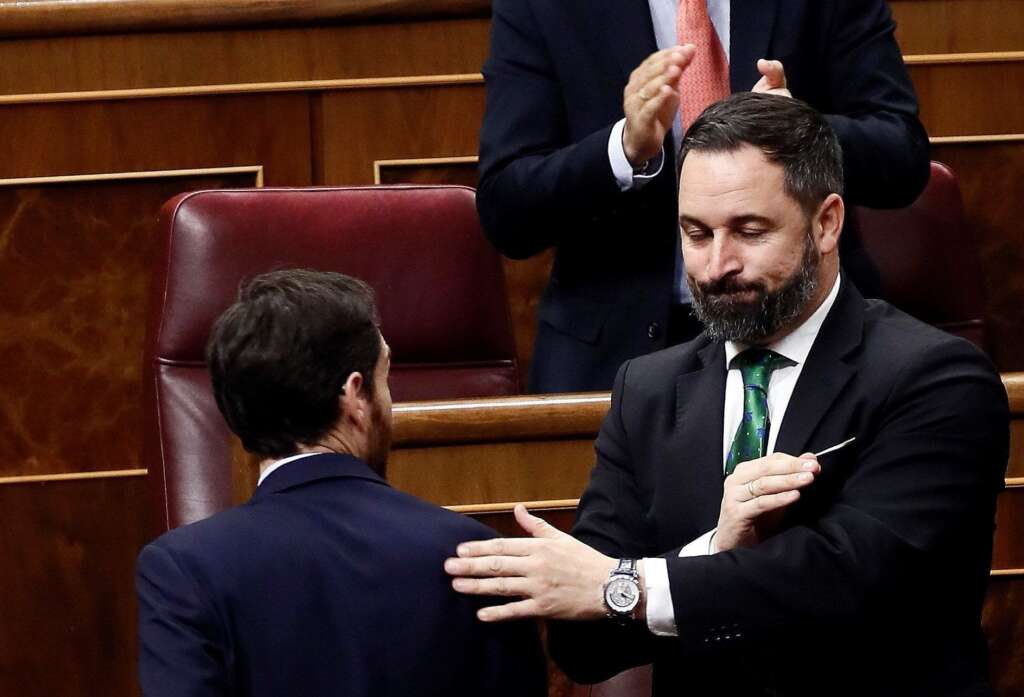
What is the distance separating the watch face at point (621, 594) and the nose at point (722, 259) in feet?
0.52

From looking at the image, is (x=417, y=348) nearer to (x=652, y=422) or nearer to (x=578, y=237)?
(x=578, y=237)

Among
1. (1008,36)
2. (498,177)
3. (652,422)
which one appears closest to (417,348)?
(498,177)

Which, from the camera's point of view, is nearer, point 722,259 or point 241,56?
point 722,259

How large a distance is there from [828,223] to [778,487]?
16 cm

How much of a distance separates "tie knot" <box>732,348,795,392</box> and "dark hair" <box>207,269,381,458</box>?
8.7 inches

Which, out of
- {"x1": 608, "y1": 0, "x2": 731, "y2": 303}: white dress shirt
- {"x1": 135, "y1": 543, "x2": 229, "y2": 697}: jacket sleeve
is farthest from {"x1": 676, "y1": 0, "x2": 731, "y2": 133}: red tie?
{"x1": 135, "y1": 543, "x2": 229, "y2": 697}: jacket sleeve

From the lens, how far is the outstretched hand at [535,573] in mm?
732

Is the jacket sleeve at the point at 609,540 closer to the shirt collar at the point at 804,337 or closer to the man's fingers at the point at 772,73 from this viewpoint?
A: the shirt collar at the point at 804,337

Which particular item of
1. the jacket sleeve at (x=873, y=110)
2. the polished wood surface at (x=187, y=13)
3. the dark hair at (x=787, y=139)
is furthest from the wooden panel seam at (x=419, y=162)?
the dark hair at (x=787, y=139)

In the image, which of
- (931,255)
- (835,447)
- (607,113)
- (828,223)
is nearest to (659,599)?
(835,447)

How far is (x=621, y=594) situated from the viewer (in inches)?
32.1

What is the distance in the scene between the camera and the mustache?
0.86 metres

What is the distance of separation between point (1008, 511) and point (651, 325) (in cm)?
28

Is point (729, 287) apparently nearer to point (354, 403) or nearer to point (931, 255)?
point (354, 403)
